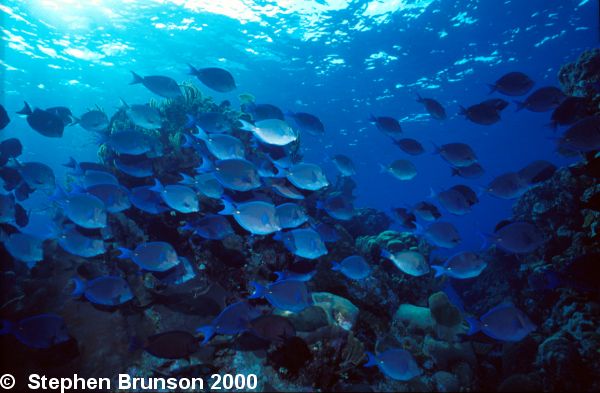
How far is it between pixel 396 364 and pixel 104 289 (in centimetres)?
403

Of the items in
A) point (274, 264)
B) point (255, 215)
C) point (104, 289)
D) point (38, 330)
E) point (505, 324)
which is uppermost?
point (255, 215)

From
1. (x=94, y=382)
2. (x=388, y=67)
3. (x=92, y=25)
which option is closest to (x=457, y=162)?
(x=94, y=382)

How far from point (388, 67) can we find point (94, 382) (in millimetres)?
22166

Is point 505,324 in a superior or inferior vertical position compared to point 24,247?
superior

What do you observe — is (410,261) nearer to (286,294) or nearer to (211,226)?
(286,294)

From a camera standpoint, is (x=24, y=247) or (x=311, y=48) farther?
(x=311, y=48)

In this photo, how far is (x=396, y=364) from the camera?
13.5 feet

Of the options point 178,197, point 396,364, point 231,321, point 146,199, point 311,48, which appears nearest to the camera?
point 231,321

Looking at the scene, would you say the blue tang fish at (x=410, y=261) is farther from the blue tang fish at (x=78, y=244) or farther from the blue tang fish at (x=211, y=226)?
the blue tang fish at (x=78, y=244)

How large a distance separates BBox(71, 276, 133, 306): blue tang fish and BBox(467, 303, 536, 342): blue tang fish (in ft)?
15.3

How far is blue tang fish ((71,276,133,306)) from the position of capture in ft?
13.4

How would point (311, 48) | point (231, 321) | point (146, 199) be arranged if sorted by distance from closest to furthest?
point (231, 321) < point (146, 199) < point (311, 48)

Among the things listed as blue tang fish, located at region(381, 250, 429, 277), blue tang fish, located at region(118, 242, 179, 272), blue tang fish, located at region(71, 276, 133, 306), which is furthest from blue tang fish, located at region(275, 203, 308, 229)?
blue tang fish, located at region(71, 276, 133, 306)

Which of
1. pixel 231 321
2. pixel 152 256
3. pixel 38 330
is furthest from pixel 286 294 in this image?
pixel 38 330
